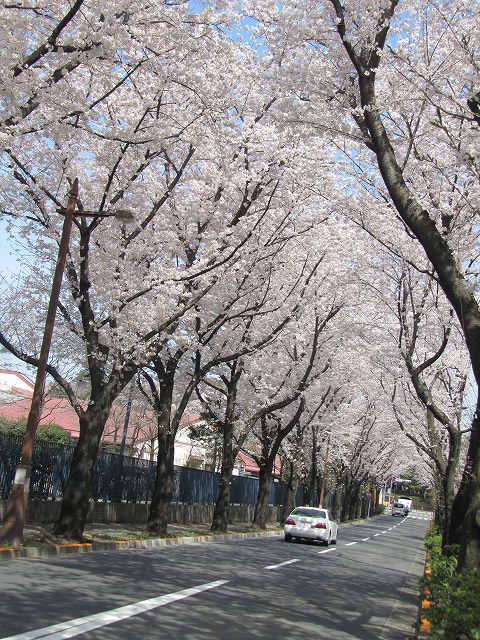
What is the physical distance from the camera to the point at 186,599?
9047 mm

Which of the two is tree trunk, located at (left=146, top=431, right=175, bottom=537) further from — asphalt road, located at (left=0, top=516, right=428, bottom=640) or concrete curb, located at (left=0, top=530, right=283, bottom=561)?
asphalt road, located at (left=0, top=516, right=428, bottom=640)

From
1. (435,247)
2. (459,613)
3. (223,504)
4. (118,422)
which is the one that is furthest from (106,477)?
(118,422)

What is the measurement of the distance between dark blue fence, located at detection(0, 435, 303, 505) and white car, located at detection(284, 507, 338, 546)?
19.0 feet

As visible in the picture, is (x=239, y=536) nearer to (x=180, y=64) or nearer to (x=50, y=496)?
(x=50, y=496)

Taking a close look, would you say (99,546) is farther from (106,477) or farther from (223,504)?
(223,504)

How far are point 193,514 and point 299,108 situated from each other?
22750 mm

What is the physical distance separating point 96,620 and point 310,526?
60.9 feet

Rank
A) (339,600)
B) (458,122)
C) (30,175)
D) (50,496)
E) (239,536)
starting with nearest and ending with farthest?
(339,600) → (458,122) → (30,175) → (50,496) → (239,536)

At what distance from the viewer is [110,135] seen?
11.3m

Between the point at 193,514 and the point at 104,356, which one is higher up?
the point at 104,356

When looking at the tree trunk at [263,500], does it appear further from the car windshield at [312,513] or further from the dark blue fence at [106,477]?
the car windshield at [312,513]

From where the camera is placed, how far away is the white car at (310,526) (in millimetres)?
24422

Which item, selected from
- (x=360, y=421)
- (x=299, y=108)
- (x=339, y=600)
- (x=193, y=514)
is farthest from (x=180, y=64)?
(x=360, y=421)

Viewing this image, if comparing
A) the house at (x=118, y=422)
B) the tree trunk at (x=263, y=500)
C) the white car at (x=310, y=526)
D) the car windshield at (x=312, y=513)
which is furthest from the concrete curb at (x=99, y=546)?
the house at (x=118, y=422)
